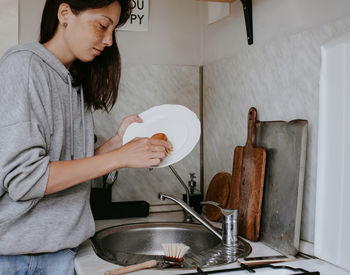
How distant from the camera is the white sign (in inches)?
74.2

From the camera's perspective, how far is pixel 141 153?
110 centimetres

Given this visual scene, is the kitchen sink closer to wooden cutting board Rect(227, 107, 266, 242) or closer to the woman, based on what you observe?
wooden cutting board Rect(227, 107, 266, 242)

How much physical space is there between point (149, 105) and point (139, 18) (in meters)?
0.41

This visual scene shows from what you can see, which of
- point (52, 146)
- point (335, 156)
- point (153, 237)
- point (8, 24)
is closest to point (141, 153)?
point (52, 146)

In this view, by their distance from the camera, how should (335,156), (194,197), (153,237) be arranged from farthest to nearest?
(194,197)
(153,237)
(335,156)

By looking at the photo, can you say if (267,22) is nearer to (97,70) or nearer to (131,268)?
(97,70)

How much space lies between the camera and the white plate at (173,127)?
4.23 feet

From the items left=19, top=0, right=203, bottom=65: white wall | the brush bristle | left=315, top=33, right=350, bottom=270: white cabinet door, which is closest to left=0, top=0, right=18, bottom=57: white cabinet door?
left=19, top=0, right=203, bottom=65: white wall

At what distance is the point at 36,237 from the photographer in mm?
1069

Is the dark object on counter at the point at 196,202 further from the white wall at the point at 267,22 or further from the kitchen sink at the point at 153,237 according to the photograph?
the white wall at the point at 267,22

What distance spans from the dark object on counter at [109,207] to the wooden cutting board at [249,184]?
436 millimetres

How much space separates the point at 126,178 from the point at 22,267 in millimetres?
832

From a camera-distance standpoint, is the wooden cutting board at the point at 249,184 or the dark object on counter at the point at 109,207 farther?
the dark object on counter at the point at 109,207

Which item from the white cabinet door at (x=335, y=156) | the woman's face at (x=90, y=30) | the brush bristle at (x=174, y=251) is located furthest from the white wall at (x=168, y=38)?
the white cabinet door at (x=335, y=156)
